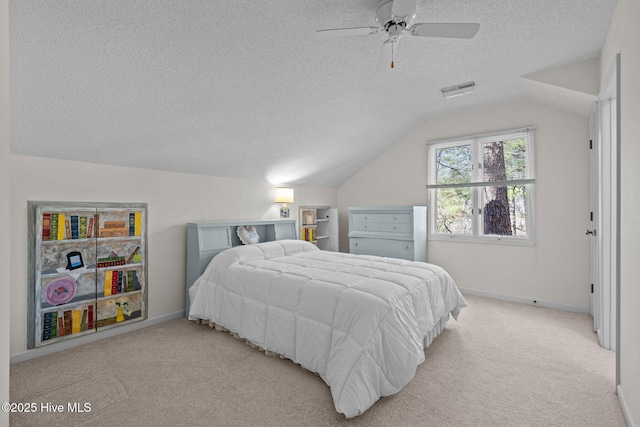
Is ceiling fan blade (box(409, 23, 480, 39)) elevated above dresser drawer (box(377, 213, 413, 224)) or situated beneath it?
elevated above

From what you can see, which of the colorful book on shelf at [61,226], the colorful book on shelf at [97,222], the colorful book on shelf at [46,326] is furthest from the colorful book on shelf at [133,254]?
the colorful book on shelf at [46,326]

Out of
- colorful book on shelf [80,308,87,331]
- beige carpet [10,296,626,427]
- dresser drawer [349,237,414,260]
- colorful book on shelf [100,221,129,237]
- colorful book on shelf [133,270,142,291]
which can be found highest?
colorful book on shelf [100,221,129,237]

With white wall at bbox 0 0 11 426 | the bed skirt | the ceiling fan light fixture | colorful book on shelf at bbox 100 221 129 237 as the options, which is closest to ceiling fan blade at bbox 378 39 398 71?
the ceiling fan light fixture

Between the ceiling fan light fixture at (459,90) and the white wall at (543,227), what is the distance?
3.29 feet

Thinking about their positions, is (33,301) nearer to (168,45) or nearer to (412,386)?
(168,45)

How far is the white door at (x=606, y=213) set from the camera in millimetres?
2484

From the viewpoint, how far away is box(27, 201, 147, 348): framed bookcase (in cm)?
253

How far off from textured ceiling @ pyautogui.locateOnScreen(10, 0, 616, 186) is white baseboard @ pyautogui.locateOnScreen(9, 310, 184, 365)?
167 cm

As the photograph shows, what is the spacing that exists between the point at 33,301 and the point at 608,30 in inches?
204

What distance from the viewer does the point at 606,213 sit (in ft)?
8.53

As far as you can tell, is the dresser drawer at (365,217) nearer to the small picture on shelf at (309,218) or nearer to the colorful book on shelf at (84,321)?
the small picture on shelf at (309,218)

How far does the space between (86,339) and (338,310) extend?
8.12 feet

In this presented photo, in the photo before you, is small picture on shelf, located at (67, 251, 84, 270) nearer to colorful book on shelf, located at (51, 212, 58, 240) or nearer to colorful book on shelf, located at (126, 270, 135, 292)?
colorful book on shelf, located at (51, 212, 58, 240)

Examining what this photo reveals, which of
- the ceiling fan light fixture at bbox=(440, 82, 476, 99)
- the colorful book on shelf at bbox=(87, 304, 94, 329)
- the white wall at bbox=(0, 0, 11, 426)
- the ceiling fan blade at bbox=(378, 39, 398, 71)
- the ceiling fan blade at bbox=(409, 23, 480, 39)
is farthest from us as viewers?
the ceiling fan light fixture at bbox=(440, 82, 476, 99)
